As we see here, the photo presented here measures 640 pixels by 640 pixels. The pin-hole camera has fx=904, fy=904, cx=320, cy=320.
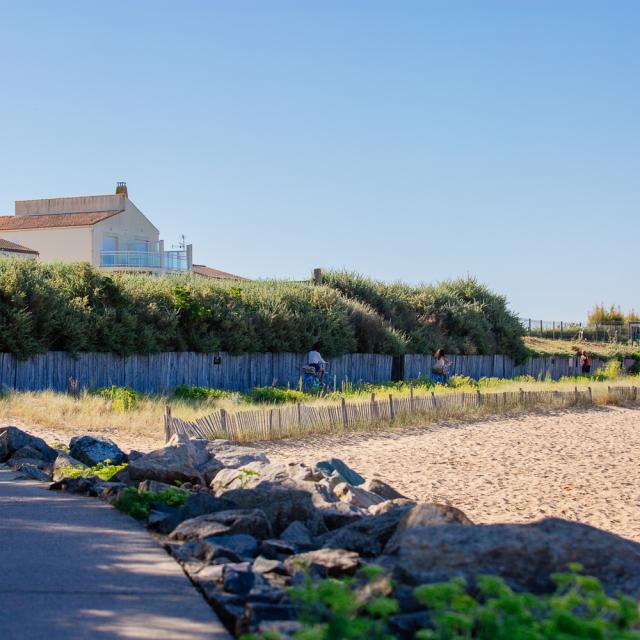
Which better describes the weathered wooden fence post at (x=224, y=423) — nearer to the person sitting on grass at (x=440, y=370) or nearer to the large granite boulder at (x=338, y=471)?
the large granite boulder at (x=338, y=471)

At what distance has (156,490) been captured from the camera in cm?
898

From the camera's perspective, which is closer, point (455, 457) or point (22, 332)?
point (455, 457)

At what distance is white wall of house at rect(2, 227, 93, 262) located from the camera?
5103cm

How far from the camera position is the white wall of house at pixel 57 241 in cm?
5103

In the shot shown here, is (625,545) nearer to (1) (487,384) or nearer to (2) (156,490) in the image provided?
(2) (156,490)

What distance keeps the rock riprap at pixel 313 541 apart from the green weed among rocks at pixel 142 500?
0.25 feet

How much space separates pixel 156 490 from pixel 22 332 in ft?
51.1

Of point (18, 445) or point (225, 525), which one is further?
point (18, 445)

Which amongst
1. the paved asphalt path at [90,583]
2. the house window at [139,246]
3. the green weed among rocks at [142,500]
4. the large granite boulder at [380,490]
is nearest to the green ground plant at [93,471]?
the green weed among rocks at [142,500]

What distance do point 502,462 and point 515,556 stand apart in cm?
1110

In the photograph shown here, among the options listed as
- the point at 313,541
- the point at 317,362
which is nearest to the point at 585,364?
the point at 317,362

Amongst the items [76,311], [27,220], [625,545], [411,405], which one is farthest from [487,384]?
[27,220]

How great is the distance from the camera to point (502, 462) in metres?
15.9

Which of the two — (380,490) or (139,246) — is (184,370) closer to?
(380,490)
